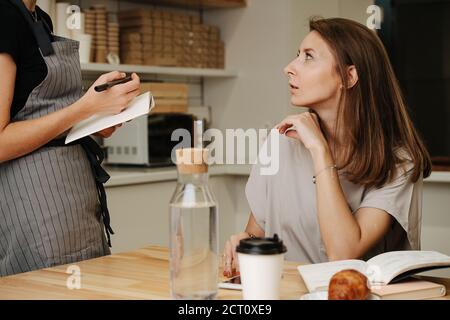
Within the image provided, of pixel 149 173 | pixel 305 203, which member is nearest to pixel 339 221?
pixel 305 203

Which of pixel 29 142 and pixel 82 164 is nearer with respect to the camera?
pixel 29 142

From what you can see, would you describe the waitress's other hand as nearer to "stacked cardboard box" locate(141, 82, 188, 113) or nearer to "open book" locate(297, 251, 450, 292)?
"open book" locate(297, 251, 450, 292)

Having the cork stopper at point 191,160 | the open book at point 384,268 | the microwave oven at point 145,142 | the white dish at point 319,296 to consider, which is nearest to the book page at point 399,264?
the open book at point 384,268

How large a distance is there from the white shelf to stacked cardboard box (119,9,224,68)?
7 cm

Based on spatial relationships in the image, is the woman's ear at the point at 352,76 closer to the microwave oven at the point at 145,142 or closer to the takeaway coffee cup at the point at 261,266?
the takeaway coffee cup at the point at 261,266

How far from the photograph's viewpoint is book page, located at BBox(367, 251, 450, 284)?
4.25 feet

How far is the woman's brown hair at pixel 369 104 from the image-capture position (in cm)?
184

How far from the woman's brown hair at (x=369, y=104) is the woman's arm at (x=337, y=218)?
0.42 feet

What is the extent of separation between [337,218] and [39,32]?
32.5 inches

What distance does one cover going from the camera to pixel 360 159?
181cm

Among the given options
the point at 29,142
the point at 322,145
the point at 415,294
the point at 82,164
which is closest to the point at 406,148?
the point at 322,145

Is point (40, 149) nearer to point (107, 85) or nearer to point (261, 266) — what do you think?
point (107, 85)

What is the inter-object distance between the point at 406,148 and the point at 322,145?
9.9 inches
